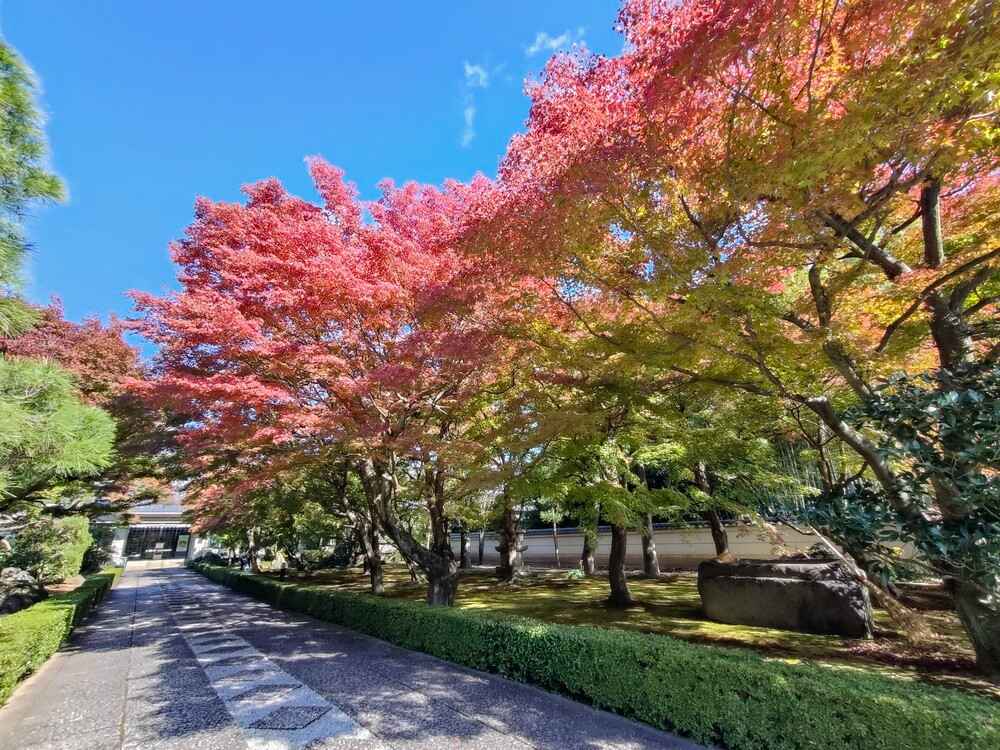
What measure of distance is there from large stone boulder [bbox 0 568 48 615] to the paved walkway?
15.2 ft

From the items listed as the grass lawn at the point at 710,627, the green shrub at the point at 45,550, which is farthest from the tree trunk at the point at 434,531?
the green shrub at the point at 45,550

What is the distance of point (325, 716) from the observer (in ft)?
16.0

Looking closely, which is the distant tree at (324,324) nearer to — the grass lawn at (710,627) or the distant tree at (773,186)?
the distant tree at (773,186)

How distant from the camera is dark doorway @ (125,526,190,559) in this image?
1599 inches

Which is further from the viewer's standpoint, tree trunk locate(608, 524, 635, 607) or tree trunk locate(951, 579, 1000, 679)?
tree trunk locate(608, 524, 635, 607)

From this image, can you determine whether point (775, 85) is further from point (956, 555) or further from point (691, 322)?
point (956, 555)

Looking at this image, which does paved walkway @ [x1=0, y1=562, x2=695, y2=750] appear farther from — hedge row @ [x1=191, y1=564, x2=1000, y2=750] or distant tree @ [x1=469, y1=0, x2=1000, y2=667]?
distant tree @ [x1=469, y1=0, x2=1000, y2=667]

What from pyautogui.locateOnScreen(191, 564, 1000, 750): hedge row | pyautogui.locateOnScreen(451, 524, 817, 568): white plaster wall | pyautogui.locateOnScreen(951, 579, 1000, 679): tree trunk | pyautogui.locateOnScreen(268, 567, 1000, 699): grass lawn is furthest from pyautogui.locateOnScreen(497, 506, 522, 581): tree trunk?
pyautogui.locateOnScreen(951, 579, 1000, 679): tree trunk

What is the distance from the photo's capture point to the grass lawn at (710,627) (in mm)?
5605

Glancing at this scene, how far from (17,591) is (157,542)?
37009 mm

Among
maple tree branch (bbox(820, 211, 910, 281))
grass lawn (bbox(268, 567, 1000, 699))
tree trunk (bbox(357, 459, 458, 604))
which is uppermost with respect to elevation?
maple tree branch (bbox(820, 211, 910, 281))

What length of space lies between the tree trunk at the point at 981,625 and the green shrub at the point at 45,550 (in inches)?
919

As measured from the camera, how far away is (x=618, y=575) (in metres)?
10.4

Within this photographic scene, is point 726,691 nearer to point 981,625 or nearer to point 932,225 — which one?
point 981,625
